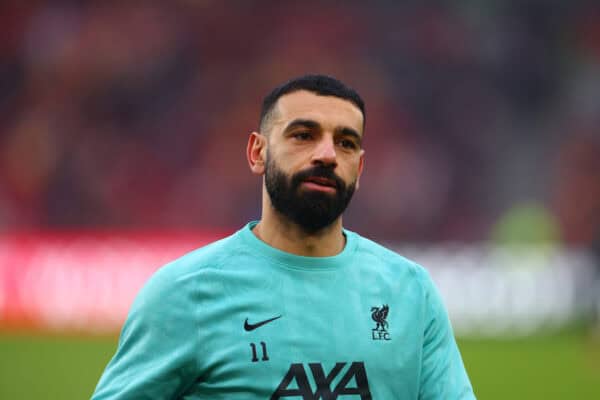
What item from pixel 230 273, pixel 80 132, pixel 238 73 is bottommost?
pixel 230 273

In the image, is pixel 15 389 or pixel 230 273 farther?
pixel 15 389

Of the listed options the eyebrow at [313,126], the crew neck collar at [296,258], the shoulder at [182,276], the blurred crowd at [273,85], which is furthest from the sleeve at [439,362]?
the blurred crowd at [273,85]

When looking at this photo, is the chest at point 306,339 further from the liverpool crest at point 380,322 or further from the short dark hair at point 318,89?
the short dark hair at point 318,89

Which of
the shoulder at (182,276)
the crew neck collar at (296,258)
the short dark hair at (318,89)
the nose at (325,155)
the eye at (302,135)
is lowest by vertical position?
the shoulder at (182,276)

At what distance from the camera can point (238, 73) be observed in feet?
62.4

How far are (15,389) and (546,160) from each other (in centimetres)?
1107

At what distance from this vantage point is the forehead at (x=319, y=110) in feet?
9.34

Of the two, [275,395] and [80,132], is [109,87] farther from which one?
[275,395]

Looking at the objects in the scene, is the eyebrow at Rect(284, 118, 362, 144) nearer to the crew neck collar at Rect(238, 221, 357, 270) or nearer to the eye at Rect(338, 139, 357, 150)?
the eye at Rect(338, 139, 357, 150)

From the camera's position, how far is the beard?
110 inches

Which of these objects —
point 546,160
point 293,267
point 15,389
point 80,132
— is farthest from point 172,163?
point 293,267

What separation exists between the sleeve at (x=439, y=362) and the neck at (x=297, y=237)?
0.31 m

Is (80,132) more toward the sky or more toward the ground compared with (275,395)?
more toward the sky

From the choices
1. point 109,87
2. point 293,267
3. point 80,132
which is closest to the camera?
point 293,267
